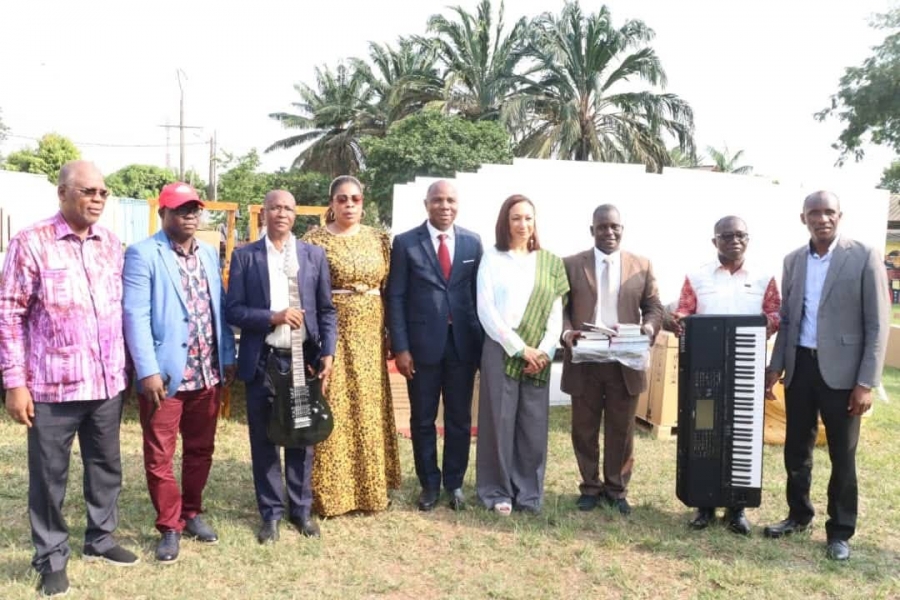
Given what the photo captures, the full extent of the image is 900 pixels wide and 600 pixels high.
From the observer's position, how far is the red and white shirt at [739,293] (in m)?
4.21

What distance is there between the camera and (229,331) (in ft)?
13.0

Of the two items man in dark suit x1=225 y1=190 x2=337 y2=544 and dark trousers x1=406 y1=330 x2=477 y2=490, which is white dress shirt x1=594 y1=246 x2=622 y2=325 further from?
man in dark suit x1=225 y1=190 x2=337 y2=544

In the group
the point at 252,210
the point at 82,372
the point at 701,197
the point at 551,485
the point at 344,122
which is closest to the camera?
the point at 82,372

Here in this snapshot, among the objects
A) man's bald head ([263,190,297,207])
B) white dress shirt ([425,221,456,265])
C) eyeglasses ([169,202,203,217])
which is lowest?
white dress shirt ([425,221,456,265])

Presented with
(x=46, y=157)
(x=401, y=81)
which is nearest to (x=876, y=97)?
(x=401, y=81)

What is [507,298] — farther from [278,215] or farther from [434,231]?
[278,215]

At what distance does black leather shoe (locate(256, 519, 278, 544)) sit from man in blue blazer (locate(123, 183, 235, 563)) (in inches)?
9.8

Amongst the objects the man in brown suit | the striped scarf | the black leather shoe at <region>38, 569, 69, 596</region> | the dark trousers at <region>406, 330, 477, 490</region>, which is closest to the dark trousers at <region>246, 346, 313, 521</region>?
the dark trousers at <region>406, 330, 477, 490</region>

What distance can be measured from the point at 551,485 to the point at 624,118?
1969cm

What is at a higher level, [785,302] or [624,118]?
[624,118]

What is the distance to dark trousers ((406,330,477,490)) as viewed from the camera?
14.6 feet

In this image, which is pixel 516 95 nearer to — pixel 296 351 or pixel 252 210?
pixel 252 210

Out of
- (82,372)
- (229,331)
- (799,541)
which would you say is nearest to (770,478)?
(799,541)

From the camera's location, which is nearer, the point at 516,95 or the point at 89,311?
the point at 89,311
